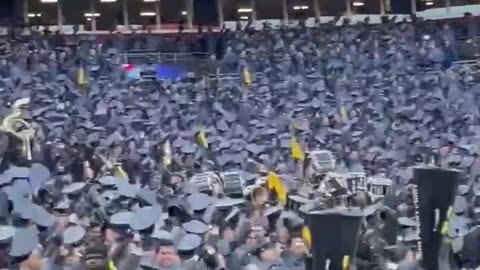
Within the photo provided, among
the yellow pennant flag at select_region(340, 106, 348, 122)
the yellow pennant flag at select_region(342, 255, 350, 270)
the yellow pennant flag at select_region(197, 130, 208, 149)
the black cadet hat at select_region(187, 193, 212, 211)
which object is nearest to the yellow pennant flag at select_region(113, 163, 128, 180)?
the black cadet hat at select_region(187, 193, 212, 211)

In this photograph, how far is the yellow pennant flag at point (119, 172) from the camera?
10.1 meters

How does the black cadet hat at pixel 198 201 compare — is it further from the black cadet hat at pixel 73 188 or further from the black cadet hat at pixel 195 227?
the black cadet hat at pixel 73 188

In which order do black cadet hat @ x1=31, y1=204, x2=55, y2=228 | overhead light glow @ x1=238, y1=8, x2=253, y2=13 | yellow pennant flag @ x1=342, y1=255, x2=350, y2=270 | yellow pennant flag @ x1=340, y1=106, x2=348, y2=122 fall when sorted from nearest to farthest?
yellow pennant flag @ x1=342, y1=255, x2=350, y2=270, black cadet hat @ x1=31, y1=204, x2=55, y2=228, yellow pennant flag @ x1=340, y1=106, x2=348, y2=122, overhead light glow @ x1=238, y1=8, x2=253, y2=13

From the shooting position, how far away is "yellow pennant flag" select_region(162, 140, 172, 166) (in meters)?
12.2

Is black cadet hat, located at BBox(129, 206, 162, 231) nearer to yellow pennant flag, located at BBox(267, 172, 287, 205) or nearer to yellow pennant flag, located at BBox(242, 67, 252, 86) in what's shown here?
yellow pennant flag, located at BBox(267, 172, 287, 205)

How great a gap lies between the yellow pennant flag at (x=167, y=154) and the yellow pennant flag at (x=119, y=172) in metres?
1.11

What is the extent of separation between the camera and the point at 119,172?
10.5m

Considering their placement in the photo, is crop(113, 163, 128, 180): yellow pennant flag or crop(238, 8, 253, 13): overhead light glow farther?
Result: crop(238, 8, 253, 13): overhead light glow

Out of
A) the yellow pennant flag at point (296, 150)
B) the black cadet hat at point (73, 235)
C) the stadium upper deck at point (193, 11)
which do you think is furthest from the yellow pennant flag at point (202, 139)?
the stadium upper deck at point (193, 11)

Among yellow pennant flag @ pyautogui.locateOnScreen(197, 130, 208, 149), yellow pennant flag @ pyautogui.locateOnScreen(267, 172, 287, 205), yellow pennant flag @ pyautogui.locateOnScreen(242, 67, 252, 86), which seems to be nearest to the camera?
yellow pennant flag @ pyautogui.locateOnScreen(267, 172, 287, 205)

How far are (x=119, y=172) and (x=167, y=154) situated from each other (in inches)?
93.0

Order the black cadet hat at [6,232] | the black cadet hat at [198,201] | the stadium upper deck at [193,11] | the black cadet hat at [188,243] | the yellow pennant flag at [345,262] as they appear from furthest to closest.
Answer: the stadium upper deck at [193,11] < the black cadet hat at [198,201] < the black cadet hat at [6,232] < the black cadet hat at [188,243] < the yellow pennant flag at [345,262]

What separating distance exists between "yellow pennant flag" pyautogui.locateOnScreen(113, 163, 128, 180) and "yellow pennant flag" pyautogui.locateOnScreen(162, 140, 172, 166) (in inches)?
43.7

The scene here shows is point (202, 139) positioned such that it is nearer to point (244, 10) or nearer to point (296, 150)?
point (296, 150)
